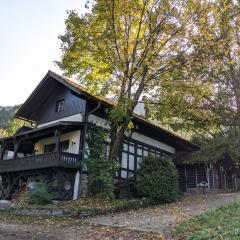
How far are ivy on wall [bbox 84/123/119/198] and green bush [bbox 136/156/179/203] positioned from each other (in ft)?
6.06

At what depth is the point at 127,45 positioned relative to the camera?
18.4 meters

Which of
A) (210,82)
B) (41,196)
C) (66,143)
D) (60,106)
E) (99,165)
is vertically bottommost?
(41,196)

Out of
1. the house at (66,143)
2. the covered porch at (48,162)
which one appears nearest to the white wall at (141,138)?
the house at (66,143)

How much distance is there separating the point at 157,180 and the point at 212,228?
9.36m

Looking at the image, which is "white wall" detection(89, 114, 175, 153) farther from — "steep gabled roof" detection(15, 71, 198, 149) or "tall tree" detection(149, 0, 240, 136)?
"tall tree" detection(149, 0, 240, 136)

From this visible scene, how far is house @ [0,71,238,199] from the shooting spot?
1831cm

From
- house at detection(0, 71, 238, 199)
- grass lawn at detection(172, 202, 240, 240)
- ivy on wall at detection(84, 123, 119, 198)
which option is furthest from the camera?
house at detection(0, 71, 238, 199)

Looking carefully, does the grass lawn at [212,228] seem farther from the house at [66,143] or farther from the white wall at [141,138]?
the white wall at [141,138]

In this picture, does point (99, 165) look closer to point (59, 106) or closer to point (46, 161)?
point (46, 161)

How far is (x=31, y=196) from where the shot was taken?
1659 cm

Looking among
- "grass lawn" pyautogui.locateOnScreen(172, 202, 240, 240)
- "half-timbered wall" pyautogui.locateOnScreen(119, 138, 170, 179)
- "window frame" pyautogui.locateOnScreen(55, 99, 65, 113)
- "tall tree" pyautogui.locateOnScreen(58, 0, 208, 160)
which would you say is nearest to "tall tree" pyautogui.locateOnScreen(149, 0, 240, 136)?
"tall tree" pyautogui.locateOnScreen(58, 0, 208, 160)

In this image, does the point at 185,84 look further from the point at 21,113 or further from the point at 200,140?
the point at 21,113

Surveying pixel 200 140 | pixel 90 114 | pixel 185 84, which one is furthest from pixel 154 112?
pixel 200 140

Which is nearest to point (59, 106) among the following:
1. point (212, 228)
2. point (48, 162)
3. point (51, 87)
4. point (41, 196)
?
point (51, 87)
